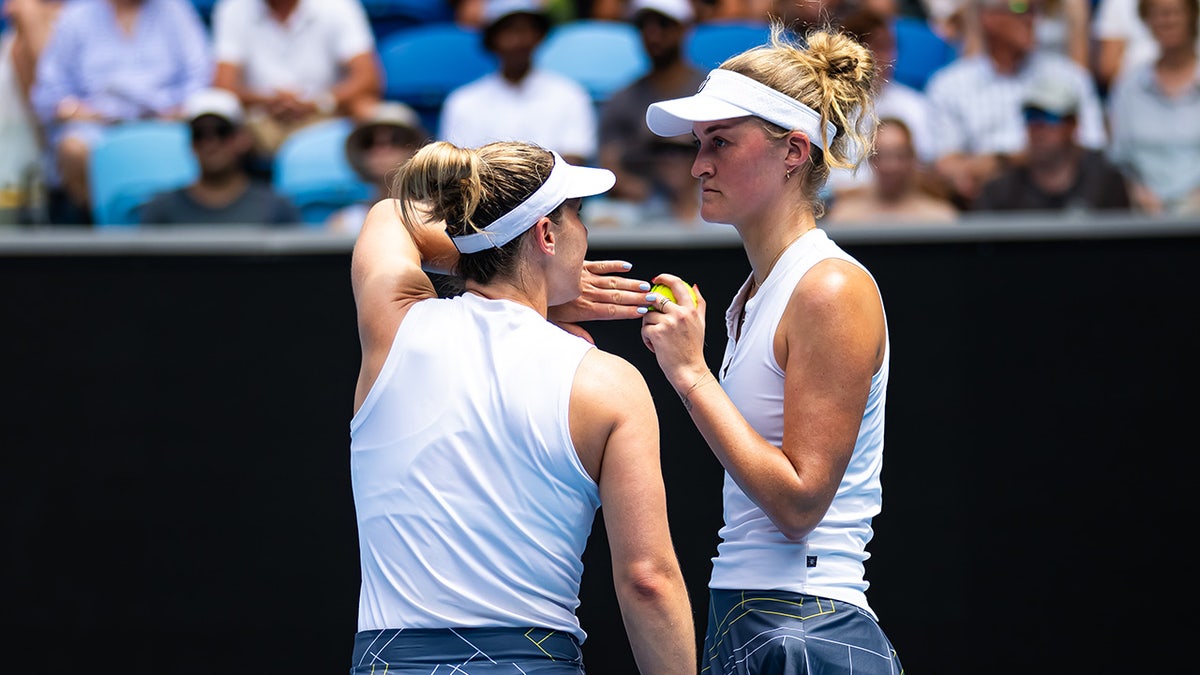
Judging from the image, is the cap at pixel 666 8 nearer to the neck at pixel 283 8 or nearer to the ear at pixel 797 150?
the neck at pixel 283 8

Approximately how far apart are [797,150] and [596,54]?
143 inches

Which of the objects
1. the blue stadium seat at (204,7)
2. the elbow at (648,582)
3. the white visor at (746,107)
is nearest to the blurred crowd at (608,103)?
the blue stadium seat at (204,7)

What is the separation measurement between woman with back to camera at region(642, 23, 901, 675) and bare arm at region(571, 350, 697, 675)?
150 millimetres

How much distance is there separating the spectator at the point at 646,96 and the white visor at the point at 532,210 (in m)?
2.23

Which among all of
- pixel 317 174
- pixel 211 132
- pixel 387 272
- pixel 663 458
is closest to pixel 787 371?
pixel 387 272

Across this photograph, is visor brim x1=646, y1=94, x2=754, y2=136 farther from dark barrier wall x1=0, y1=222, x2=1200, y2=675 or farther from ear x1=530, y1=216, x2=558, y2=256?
dark barrier wall x1=0, y1=222, x2=1200, y2=675

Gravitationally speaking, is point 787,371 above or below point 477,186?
below

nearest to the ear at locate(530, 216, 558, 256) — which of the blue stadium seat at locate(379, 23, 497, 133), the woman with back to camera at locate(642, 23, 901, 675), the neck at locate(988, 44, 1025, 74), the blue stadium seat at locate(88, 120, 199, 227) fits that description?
the woman with back to camera at locate(642, 23, 901, 675)

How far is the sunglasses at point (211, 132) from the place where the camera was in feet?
15.4

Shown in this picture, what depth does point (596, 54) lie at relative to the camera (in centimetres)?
568

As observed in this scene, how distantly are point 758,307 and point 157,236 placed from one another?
265 centimetres

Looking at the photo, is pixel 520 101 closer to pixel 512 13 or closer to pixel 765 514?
pixel 512 13

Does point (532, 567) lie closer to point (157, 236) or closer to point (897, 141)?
point (157, 236)

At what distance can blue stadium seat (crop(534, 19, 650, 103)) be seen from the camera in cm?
549
